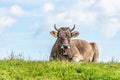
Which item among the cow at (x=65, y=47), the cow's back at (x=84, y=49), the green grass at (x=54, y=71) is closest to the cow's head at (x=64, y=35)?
the cow at (x=65, y=47)

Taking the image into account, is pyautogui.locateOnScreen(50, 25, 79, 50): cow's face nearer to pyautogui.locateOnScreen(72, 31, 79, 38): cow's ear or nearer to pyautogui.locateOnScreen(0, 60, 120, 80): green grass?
pyautogui.locateOnScreen(72, 31, 79, 38): cow's ear

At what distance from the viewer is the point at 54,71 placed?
1659 centimetres

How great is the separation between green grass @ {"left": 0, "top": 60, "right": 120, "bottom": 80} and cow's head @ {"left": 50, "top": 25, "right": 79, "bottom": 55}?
4206mm

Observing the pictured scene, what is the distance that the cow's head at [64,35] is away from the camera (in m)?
21.9

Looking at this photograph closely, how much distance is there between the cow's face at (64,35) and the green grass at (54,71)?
13.8 feet

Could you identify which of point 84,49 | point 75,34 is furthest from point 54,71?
point 84,49

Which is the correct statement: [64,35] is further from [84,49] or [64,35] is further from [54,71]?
[54,71]

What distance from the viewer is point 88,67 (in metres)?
17.1

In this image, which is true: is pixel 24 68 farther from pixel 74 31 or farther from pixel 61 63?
pixel 74 31

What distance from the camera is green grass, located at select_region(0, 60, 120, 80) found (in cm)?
1599

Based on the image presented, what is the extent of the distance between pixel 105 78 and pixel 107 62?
10.1 ft

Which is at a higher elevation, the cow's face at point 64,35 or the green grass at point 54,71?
the cow's face at point 64,35

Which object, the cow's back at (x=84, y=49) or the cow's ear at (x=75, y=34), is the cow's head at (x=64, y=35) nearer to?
the cow's ear at (x=75, y=34)

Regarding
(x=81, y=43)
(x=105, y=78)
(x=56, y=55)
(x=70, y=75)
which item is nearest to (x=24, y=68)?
(x=70, y=75)
